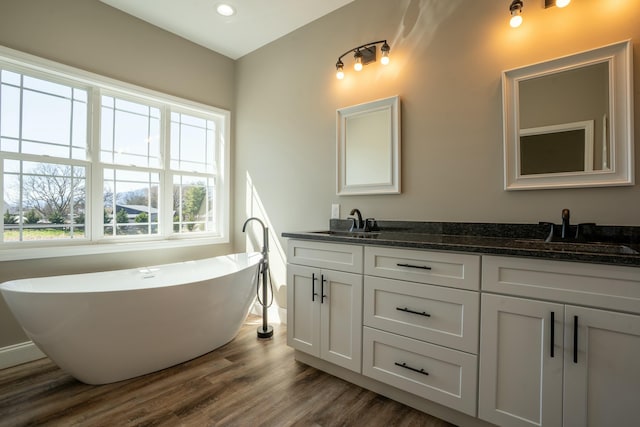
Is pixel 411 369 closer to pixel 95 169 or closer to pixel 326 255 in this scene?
pixel 326 255

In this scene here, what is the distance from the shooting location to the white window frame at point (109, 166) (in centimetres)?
235

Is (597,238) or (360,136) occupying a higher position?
(360,136)

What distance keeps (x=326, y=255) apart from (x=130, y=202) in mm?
2098

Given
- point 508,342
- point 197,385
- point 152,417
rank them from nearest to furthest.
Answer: point 508,342, point 152,417, point 197,385

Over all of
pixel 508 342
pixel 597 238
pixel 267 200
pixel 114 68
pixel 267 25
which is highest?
pixel 267 25

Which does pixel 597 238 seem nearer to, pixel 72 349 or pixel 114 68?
pixel 72 349

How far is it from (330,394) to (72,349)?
5.20 ft

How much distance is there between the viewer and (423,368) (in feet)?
5.53

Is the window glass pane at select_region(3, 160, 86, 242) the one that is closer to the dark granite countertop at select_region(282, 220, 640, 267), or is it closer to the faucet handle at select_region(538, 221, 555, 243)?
the dark granite countertop at select_region(282, 220, 640, 267)

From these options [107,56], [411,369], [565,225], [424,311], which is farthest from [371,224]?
[107,56]

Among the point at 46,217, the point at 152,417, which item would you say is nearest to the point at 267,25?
the point at 46,217

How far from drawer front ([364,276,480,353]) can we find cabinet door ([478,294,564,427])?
6 centimetres

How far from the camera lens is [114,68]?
109 inches

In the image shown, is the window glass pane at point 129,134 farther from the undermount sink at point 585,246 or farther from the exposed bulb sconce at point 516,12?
the undermount sink at point 585,246
